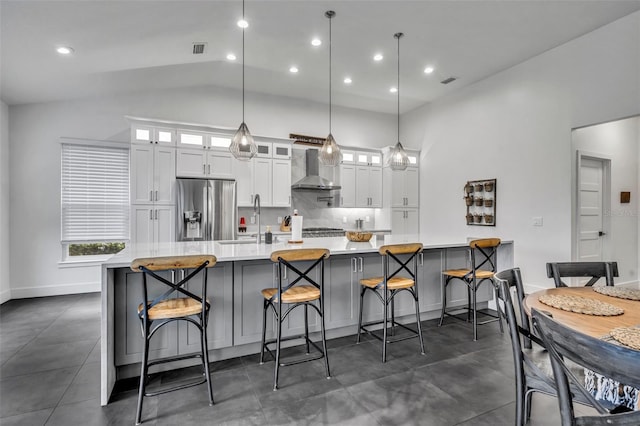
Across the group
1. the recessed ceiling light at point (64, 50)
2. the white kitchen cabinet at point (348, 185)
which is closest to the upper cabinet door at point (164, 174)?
the recessed ceiling light at point (64, 50)

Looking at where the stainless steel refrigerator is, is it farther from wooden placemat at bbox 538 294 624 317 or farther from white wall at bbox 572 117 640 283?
white wall at bbox 572 117 640 283

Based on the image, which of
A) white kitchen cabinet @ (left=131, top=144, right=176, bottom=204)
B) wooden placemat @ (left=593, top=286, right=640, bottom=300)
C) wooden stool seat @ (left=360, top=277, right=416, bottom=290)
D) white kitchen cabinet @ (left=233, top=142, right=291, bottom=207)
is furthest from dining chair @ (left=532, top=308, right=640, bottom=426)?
white kitchen cabinet @ (left=131, top=144, right=176, bottom=204)

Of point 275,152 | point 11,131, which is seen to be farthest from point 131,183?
point 275,152

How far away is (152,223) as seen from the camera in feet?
15.5

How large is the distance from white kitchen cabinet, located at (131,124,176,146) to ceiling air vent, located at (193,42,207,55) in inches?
49.5

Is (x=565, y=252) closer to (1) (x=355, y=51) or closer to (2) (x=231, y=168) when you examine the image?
(1) (x=355, y=51)

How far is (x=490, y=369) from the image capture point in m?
2.52

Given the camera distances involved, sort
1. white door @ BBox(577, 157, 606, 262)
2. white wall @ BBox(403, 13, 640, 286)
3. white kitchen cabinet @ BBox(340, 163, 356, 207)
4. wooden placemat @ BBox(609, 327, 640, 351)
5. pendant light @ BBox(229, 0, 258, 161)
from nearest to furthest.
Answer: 1. wooden placemat @ BBox(609, 327, 640, 351)
2. pendant light @ BBox(229, 0, 258, 161)
3. white wall @ BBox(403, 13, 640, 286)
4. white door @ BBox(577, 157, 606, 262)
5. white kitchen cabinet @ BBox(340, 163, 356, 207)

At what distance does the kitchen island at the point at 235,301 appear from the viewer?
88.8 inches

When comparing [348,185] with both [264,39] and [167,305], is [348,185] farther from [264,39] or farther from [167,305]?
[167,305]

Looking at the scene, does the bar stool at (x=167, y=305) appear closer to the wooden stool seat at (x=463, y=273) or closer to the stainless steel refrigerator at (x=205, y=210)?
the wooden stool seat at (x=463, y=273)

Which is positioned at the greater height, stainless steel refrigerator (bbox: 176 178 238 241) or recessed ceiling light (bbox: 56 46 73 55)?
recessed ceiling light (bbox: 56 46 73 55)

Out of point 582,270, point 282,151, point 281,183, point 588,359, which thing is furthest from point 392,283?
point 282,151

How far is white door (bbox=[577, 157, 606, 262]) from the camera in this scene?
459 cm
